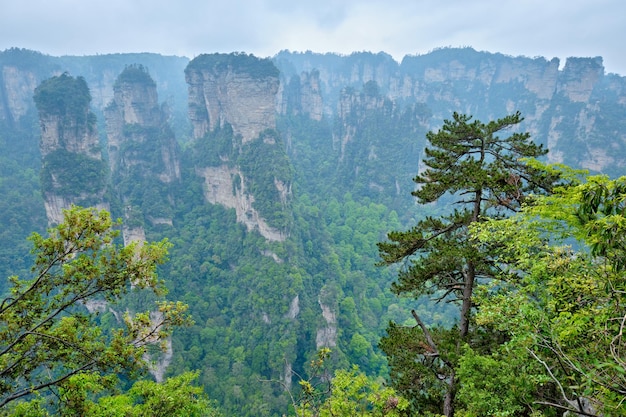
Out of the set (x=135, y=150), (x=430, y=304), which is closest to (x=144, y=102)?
(x=135, y=150)

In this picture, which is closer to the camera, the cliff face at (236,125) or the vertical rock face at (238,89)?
the cliff face at (236,125)

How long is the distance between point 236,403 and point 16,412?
95.4 feet

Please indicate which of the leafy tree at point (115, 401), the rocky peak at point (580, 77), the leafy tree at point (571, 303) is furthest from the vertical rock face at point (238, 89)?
the rocky peak at point (580, 77)

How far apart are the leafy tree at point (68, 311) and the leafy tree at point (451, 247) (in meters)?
5.71

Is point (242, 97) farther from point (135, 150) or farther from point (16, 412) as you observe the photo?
point (16, 412)

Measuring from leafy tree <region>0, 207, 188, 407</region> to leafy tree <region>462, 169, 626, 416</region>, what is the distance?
6474mm

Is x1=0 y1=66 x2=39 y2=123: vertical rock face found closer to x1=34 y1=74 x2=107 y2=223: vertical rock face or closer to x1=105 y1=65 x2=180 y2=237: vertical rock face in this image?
x1=105 y1=65 x2=180 y2=237: vertical rock face

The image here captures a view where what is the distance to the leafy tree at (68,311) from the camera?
6.79m

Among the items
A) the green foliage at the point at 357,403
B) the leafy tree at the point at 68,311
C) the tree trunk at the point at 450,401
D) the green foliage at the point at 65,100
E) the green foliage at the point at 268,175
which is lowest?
the green foliage at the point at 268,175

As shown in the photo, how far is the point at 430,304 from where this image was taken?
58.2 m

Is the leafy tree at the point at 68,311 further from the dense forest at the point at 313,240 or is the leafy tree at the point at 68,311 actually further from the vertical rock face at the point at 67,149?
the vertical rock face at the point at 67,149

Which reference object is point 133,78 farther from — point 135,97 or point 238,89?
point 238,89

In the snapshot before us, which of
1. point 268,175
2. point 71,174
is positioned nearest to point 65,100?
point 71,174

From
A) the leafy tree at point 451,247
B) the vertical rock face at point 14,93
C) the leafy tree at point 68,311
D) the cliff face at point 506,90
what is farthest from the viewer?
the cliff face at point 506,90
